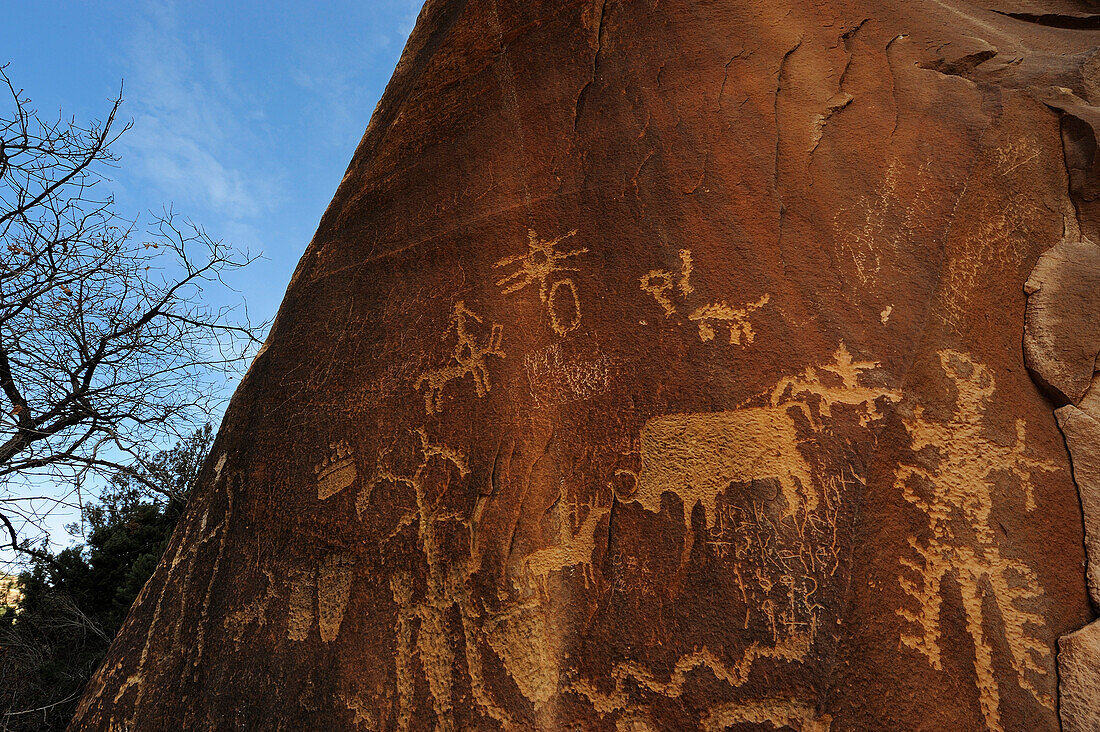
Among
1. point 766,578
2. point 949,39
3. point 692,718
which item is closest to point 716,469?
point 766,578

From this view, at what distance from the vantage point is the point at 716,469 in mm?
1607

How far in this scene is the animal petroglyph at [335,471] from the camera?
201 cm

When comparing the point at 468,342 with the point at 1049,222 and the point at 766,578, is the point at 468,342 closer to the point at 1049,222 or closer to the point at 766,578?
the point at 766,578

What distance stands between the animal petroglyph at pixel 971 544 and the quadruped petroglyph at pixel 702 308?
0.45 meters

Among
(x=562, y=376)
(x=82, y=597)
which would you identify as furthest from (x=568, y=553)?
(x=82, y=597)

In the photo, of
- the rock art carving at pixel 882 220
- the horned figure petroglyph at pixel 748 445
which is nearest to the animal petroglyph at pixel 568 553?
the horned figure petroglyph at pixel 748 445

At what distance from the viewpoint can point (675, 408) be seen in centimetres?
169

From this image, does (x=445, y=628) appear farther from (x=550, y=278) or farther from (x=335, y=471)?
(x=550, y=278)

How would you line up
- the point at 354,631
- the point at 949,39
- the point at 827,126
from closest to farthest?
the point at 354,631, the point at 827,126, the point at 949,39

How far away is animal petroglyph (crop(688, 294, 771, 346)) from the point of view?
1.71 metres

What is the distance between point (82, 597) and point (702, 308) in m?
6.86

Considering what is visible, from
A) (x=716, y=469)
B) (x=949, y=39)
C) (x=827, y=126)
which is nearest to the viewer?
(x=716, y=469)

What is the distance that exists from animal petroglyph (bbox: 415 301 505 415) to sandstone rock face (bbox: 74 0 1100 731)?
13 millimetres

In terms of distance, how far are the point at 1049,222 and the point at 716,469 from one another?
3.94 feet
